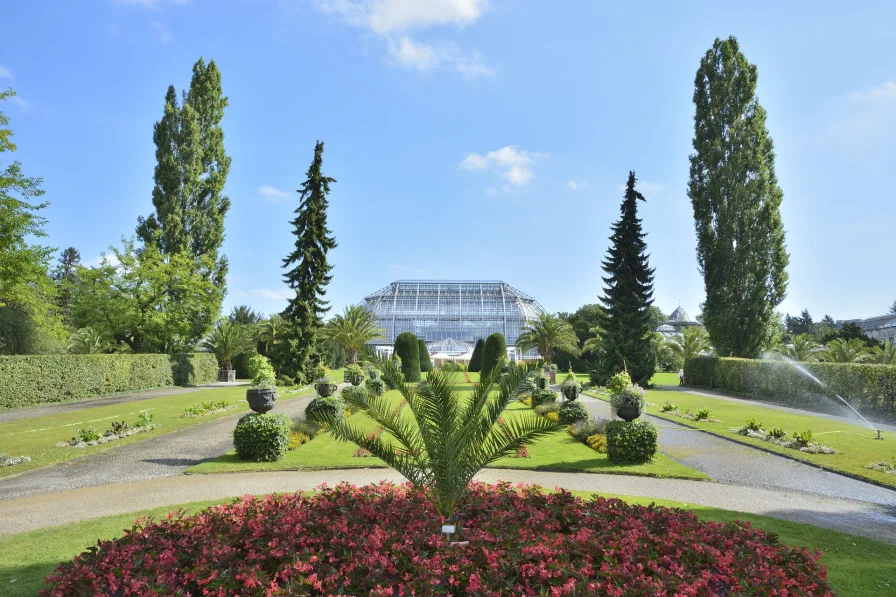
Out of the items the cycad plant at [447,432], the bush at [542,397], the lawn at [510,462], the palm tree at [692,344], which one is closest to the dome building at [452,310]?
the palm tree at [692,344]

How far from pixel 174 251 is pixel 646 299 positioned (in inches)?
1167

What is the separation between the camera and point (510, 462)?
36.9 ft

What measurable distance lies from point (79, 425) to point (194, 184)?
2257 cm

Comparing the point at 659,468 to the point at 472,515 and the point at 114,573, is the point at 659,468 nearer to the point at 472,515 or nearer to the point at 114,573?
the point at 472,515

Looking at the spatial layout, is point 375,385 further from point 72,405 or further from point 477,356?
point 477,356

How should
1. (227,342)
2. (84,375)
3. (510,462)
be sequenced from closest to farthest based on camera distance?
(510,462)
(84,375)
(227,342)

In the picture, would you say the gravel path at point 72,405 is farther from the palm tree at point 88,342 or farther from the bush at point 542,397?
the bush at point 542,397

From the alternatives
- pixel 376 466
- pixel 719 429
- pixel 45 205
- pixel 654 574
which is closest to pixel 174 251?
pixel 45 205

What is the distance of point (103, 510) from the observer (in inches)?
302

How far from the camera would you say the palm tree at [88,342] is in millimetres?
29984

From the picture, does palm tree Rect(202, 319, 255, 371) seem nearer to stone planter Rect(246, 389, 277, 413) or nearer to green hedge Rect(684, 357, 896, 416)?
stone planter Rect(246, 389, 277, 413)

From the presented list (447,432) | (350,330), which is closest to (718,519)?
(447,432)

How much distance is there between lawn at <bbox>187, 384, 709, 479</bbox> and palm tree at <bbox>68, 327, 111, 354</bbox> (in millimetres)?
23483

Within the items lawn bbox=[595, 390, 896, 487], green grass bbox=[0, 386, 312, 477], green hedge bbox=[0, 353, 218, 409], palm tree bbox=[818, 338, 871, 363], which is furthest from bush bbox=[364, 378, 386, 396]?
palm tree bbox=[818, 338, 871, 363]
